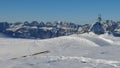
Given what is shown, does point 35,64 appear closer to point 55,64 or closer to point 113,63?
point 55,64

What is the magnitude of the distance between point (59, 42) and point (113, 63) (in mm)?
9997

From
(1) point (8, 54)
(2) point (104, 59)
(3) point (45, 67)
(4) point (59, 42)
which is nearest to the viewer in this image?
(3) point (45, 67)

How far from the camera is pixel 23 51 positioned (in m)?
20.7

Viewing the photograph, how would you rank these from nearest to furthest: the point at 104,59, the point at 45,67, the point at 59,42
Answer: the point at 45,67 < the point at 104,59 < the point at 59,42

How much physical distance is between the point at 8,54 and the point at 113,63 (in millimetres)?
8237

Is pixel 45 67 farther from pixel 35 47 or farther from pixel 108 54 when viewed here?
pixel 35 47

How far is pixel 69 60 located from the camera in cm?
1430

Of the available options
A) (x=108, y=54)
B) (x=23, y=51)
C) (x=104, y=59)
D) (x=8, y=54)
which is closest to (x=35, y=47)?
(x=23, y=51)

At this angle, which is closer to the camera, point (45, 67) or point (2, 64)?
point (45, 67)

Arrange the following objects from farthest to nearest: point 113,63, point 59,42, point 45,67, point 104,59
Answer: point 59,42 < point 104,59 < point 113,63 < point 45,67

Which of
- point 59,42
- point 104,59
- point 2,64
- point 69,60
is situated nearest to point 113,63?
point 104,59

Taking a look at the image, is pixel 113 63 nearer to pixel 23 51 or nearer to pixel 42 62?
pixel 42 62

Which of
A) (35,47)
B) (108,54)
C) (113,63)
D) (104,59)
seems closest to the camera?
(113,63)

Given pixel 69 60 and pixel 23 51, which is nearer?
pixel 69 60
